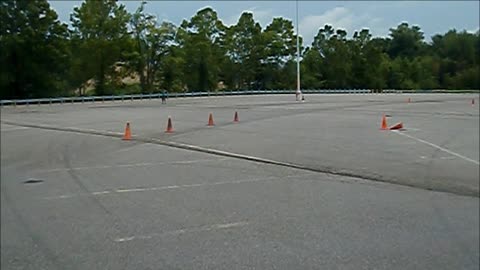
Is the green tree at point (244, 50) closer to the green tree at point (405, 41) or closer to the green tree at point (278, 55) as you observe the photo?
the green tree at point (278, 55)

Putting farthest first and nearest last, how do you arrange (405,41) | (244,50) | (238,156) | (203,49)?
(405,41)
(244,50)
(203,49)
(238,156)

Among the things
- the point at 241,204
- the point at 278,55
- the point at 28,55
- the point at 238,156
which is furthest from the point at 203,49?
the point at 241,204

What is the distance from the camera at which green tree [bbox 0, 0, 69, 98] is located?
16.8m

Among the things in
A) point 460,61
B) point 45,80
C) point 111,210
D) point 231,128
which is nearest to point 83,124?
point 45,80

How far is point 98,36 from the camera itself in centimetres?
2202

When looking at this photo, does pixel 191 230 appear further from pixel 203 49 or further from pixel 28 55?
pixel 203 49

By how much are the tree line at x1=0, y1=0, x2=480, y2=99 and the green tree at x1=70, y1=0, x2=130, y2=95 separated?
0.19ft

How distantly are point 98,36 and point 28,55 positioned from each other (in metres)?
4.01

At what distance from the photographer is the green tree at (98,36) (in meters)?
19.4

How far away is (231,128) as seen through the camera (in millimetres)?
19062

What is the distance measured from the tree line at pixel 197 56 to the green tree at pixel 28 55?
0.13 ft

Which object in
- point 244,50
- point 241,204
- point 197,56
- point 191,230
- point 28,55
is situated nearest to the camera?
point 191,230

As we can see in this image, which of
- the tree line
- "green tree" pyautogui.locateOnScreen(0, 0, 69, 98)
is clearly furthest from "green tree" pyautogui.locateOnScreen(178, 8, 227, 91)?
"green tree" pyautogui.locateOnScreen(0, 0, 69, 98)

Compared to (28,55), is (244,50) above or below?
above
